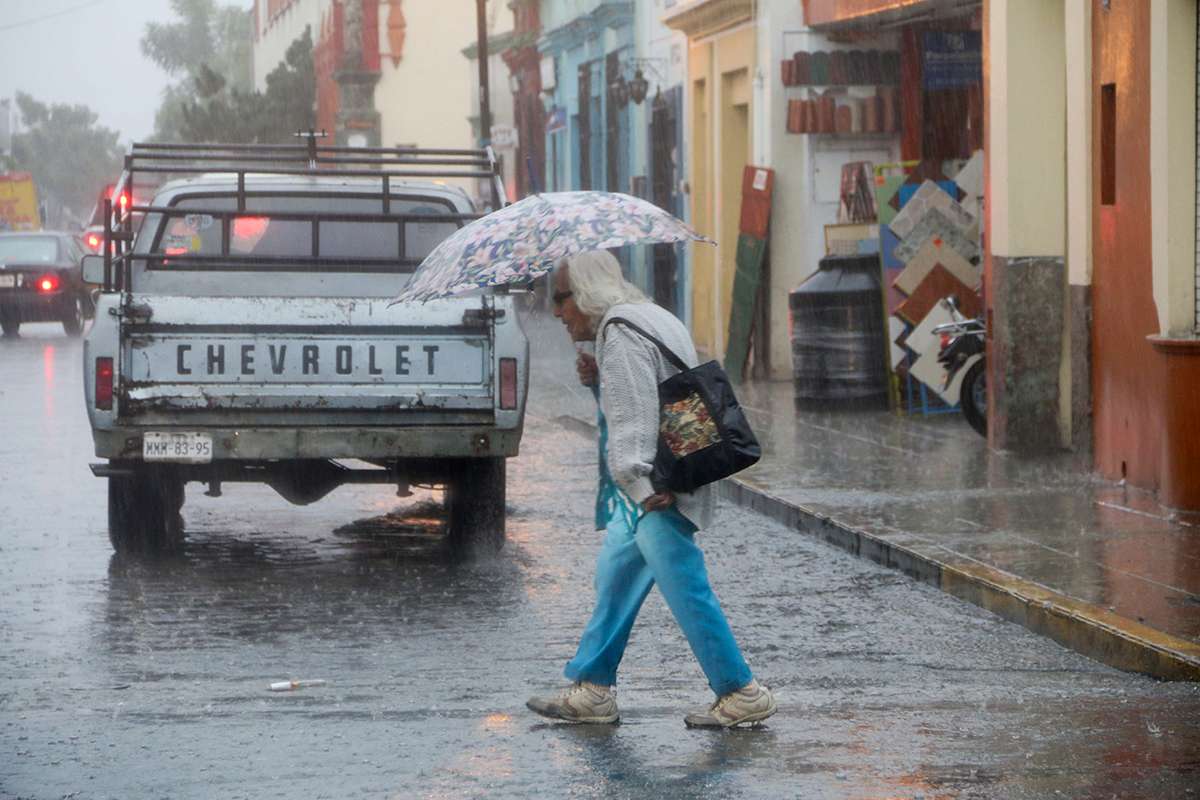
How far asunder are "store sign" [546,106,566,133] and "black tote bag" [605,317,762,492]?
2857 cm

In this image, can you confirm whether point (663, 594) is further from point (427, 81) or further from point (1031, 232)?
point (427, 81)

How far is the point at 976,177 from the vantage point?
55.3ft

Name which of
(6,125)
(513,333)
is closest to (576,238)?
(513,333)

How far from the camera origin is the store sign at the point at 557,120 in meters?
35.2

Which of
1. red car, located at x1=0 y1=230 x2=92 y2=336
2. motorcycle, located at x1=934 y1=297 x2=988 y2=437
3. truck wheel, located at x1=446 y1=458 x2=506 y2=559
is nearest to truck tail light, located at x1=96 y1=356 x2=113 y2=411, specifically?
truck wheel, located at x1=446 y1=458 x2=506 y2=559

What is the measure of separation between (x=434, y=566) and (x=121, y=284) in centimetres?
254

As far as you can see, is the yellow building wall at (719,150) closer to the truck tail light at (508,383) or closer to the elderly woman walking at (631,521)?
the truck tail light at (508,383)

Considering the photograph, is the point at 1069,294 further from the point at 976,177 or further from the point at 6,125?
the point at 6,125

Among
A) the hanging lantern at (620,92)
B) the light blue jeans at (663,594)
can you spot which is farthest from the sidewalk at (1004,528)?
the hanging lantern at (620,92)

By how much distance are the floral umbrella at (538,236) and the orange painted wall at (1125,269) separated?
218 inches

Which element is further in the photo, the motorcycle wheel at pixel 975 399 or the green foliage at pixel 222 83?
the green foliage at pixel 222 83

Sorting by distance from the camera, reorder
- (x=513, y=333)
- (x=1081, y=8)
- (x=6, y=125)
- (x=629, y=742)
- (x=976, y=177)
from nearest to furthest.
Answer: (x=629, y=742)
(x=513, y=333)
(x=1081, y=8)
(x=976, y=177)
(x=6, y=125)

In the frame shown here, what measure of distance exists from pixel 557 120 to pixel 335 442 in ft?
84.3

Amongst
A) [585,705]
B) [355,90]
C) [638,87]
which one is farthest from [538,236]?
[355,90]
